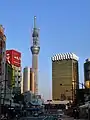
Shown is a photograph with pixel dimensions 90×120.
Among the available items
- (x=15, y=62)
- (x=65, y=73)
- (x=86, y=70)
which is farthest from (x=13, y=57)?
(x=86, y=70)

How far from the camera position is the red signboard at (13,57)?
187875 mm

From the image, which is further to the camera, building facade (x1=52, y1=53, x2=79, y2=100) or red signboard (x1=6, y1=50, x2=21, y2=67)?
red signboard (x1=6, y1=50, x2=21, y2=67)

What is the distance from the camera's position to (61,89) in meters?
198

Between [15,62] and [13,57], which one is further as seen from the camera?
[15,62]

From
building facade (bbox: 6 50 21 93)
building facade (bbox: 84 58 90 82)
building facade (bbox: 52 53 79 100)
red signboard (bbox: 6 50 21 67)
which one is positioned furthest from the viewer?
red signboard (bbox: 6 50 21 67)

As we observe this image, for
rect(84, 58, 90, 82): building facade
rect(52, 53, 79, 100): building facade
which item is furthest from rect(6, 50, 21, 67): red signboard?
rect(84, 58, 90, 82): building facade

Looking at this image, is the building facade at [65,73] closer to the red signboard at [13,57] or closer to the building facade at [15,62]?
the building facade at [15,62]

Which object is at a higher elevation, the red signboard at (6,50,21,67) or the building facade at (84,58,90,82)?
the red signboard at (6,50,21,67)

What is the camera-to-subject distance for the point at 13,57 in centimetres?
19012

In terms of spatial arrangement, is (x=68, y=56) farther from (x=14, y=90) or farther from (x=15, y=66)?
(x=14, y=90)

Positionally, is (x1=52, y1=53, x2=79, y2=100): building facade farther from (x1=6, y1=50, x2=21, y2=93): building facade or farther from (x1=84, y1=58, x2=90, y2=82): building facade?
(x1=84, y1=58, x2=90, y2=82): building facade

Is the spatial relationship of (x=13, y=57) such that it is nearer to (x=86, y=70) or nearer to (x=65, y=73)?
(x=65, y=73)

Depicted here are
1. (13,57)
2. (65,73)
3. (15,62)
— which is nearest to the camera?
(65,73)

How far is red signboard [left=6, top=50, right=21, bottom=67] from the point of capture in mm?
187875
